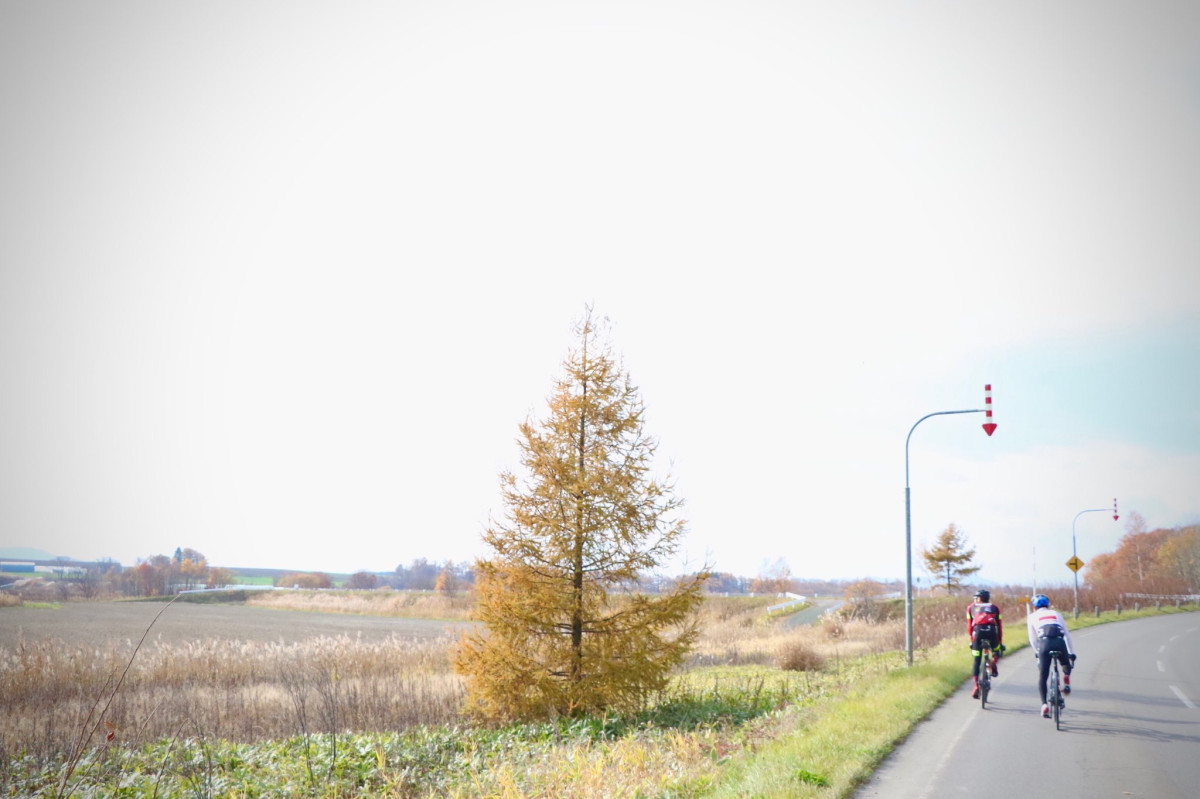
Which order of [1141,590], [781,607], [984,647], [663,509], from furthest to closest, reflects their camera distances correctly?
1. [1141,590]
2. [781,607]
3. [663,509]
4. [984,647]

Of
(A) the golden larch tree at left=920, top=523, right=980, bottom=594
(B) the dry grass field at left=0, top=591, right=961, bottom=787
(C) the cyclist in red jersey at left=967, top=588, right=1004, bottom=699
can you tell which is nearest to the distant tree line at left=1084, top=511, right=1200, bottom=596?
(A) the golden larch tree at left=920, top=523, right=980, bottom=594

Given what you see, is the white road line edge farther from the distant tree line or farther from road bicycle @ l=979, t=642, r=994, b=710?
the distant tree line

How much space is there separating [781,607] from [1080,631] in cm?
2262

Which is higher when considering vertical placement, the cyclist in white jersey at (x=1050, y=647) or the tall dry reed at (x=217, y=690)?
Result: the cyclist in white jersey at (x=1050, y=647)

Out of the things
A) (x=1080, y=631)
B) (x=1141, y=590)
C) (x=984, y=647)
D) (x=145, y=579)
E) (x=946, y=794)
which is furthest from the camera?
(x=1141, y=590)

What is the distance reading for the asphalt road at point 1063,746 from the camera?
8023 mm

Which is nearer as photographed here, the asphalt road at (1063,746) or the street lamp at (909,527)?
the asphalt road at (1063,746)

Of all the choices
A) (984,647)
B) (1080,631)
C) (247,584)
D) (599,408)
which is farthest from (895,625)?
(247,584)

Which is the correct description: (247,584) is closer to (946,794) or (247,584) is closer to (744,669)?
(744,669)

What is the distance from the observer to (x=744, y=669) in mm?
22781

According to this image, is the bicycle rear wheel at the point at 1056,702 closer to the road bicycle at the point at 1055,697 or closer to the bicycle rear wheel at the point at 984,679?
the road bicycle at the point at 1055,697

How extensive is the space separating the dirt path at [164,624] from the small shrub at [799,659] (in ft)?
34.6

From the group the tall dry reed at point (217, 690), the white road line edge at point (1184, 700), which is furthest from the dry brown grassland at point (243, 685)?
the white road line edge at point (1184, 700)

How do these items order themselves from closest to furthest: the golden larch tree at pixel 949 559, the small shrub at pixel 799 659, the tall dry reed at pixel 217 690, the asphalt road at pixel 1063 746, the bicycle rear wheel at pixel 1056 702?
1. the asphalt road at pixel 1063 746
2. the bicycle rear wheel at pixel 1056 702
3. the tall dry reed at pixel 217 690
4. the small shrub at pixel 799 659
5. the golden larch tree at pixel 949 559
